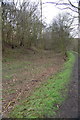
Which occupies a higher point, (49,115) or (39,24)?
(39,24)

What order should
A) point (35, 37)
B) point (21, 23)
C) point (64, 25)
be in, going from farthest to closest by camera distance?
point (64, 25) → point (35, 37) → point (21, 23)

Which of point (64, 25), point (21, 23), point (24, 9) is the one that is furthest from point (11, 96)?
point (64, 25)

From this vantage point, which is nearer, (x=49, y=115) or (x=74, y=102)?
(x=49, y=115)

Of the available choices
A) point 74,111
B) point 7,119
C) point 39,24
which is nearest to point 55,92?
point 74,111

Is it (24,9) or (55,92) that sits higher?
(24,9)

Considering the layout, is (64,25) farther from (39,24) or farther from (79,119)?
(79,119)

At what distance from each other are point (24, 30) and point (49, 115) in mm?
22197

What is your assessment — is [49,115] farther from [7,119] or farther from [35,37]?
[35,37]

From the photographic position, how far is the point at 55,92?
5965mm

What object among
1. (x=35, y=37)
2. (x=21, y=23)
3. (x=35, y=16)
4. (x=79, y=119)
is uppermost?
(x=35, y=16)

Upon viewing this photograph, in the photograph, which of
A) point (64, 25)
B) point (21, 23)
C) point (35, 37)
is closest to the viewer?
point (21, 23)

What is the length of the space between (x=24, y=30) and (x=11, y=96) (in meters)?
20.1

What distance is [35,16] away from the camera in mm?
27094

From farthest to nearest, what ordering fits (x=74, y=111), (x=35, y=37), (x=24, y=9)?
(x=35, y=37) < (x=24, y=9) < (x=74, y=111)
